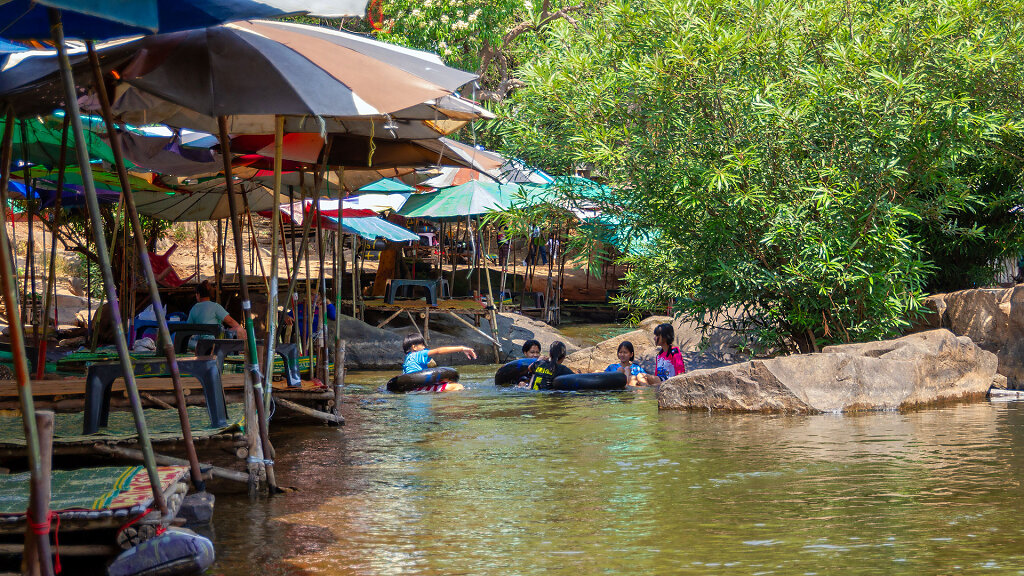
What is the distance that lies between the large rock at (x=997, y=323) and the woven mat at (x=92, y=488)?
1046cm

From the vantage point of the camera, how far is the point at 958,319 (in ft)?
41.7

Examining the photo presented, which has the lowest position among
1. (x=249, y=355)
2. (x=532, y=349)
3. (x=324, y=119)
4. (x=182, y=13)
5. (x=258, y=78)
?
(x=532, y=349)

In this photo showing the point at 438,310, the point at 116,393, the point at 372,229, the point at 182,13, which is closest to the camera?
the point at 182,13

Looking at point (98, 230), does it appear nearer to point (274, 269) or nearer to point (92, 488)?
point (92, 488)

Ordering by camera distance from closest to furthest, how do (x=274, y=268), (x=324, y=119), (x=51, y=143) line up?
1. (x=274, y=268)
2. (x=324, y=119)
3. (x=51, y=143)

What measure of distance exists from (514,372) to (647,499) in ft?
25.5

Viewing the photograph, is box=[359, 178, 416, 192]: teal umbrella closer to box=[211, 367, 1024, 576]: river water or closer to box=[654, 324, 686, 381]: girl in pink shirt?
box=[654, 324, 686, 381]: girl in pink shirt

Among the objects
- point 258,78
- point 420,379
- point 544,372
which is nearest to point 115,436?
point 258,78

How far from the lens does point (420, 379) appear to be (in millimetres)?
Result: 13430

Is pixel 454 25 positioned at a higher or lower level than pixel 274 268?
higher

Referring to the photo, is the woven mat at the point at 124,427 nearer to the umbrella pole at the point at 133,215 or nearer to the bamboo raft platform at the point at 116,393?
the bamboo raft platform at the point at 116,393

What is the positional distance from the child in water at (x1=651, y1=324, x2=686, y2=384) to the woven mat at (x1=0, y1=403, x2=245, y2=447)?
24.0ft

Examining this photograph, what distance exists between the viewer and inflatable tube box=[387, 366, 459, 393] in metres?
13.4

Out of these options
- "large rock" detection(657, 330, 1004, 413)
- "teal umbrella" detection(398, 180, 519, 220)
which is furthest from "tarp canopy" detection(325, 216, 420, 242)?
"large rock" detection(657, 330, 1004, 413)
